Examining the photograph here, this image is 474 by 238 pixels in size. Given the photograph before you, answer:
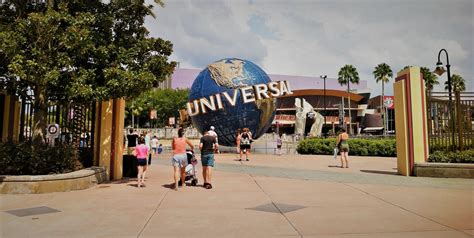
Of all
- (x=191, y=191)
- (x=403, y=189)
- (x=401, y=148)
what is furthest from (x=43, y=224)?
(x=401, y=148)

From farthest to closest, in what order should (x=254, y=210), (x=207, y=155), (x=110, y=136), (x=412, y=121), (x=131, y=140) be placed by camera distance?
(x=131, y=140) → (x=412, y=121) → (x=110, y=136) → (x=207, y=155) → (x=254, y=210)

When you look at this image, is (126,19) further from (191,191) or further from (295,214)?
(295,214)

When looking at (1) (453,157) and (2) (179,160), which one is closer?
(2) (179,160)

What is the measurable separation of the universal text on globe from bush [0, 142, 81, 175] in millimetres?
15248

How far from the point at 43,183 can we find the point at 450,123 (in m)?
12.3

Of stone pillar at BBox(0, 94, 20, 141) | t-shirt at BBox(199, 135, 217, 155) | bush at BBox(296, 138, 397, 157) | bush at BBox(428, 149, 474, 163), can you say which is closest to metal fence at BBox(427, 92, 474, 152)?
bush at BBox(428, 149, 474, 163)

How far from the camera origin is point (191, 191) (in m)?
9.48

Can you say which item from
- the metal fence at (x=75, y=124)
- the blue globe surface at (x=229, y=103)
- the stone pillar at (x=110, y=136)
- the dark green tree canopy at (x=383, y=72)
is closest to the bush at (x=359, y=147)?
the blue globe surface at (x=229, y=103)

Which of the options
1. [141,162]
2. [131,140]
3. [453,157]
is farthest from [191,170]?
[453,157]

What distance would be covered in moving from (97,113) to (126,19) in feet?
9.63

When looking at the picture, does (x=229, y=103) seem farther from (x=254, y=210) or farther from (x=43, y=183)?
(x=254, y=210)

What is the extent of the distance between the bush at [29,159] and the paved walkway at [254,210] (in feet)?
2.90

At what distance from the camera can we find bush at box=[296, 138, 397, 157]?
2203 centimetres

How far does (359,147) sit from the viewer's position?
75.4ft
